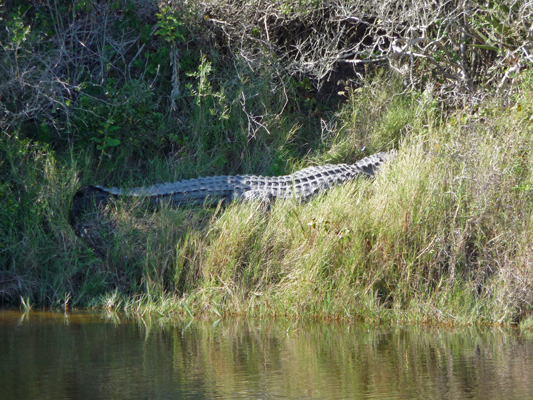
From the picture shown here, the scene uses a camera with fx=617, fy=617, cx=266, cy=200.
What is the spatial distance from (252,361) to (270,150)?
3.76 meters

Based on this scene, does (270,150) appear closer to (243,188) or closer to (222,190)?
(243,188)

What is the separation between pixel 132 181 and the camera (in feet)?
20.8

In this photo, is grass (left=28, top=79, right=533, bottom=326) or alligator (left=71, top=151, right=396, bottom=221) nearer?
grass (left=28, top=79, right=533, bottom=326)

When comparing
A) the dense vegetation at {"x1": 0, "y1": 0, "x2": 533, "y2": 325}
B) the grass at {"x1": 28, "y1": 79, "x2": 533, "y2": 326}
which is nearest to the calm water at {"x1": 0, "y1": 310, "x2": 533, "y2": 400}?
the grass at {"x1": 28, "y1": 79, "x2": 533, "y2": 326}

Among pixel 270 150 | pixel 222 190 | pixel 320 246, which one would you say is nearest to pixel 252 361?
pixel 320 246

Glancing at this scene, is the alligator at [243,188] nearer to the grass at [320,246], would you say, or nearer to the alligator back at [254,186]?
the alligator back at [254,186]

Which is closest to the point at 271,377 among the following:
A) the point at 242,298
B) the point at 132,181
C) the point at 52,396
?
the point at 52,396

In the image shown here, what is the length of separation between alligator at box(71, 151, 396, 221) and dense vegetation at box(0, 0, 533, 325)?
0.60 feet

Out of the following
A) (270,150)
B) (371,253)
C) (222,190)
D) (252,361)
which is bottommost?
(252,361)

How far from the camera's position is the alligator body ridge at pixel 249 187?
594 cm

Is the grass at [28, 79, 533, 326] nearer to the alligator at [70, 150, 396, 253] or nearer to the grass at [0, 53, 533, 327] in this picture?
the grass at [0, 53, 533, 327]

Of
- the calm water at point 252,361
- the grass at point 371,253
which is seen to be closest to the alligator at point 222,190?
the grass at point 371,253

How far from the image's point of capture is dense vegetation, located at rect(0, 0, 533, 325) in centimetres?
486

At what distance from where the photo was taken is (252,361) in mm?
3660
